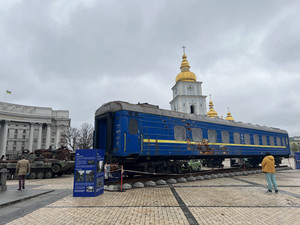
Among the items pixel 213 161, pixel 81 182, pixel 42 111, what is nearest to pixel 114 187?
pixel 81 182

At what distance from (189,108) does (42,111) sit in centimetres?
4799

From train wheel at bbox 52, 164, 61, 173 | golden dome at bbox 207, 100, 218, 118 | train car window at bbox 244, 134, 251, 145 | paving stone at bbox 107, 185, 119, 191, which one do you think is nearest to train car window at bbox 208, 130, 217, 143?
Answer: train car window at bbox 244, 134, 251, 145

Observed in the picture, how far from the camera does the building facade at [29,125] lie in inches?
2338

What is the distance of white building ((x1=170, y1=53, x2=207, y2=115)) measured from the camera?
53.2 meters

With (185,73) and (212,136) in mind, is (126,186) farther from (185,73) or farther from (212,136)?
(185,73)

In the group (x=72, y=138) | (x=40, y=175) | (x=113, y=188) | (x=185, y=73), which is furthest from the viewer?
(x=185, y=73)

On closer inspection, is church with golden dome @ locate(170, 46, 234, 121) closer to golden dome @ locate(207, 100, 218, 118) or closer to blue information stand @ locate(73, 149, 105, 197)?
golden dome @ locate(207, 100, 218, 118)

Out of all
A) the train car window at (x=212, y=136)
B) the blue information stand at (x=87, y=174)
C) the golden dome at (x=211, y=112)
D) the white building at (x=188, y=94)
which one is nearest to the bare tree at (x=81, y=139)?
the white building at (x=188, y=94)

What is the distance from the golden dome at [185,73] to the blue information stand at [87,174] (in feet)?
161

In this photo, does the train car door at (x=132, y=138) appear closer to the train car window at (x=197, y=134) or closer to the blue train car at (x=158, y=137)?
the blue train car at (x=158, y=137)

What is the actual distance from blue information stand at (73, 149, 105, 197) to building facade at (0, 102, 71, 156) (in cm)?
4367

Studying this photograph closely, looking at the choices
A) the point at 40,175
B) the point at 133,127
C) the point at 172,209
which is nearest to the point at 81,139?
the point at 40,175

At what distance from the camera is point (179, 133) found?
40.0 feet

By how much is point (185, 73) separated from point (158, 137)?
4713 centimetres
